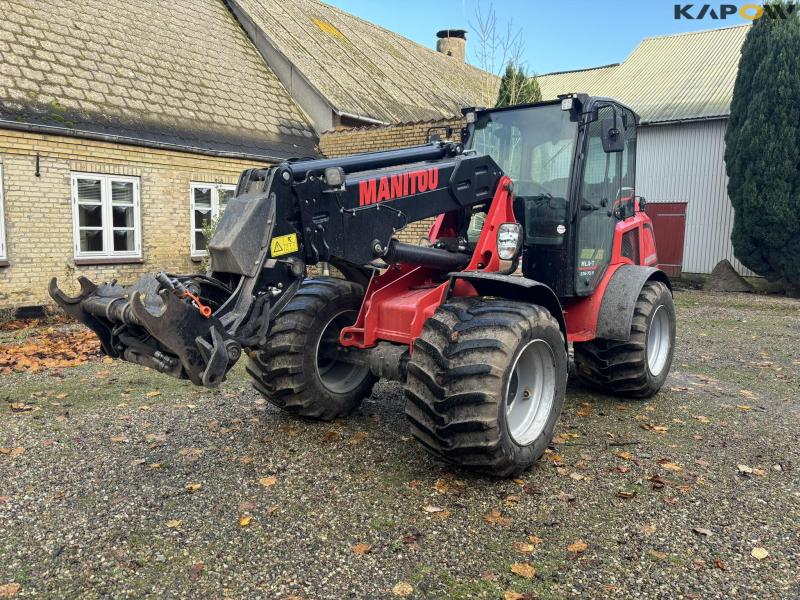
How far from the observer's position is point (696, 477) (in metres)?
4.54

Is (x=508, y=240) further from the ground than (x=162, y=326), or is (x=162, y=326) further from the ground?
(x=508, y=240)

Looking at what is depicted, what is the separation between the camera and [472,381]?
4.02 meters

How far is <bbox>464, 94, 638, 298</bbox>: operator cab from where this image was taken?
5555mm

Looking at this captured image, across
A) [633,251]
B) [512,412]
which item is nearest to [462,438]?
[512,412]

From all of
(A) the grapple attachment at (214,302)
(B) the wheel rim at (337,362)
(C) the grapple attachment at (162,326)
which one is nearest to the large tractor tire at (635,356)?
(B) the wheel rim at (337,362)

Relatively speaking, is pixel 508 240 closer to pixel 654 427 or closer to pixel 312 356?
pixel 312 356

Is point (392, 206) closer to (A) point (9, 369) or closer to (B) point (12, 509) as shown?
(B) point (12, 509)

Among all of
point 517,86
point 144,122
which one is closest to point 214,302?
point 144,122

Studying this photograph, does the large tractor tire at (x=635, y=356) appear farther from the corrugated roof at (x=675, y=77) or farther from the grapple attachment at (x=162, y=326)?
the corrugated roof at (x=675, y=77)

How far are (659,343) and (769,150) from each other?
35.8 feet

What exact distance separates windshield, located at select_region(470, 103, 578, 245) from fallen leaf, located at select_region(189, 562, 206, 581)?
3.67 m

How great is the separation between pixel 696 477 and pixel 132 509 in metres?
3.69

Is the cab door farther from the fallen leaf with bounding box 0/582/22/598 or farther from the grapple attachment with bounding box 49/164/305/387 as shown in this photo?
the fallen leaf with bounding box 0/582/22/598

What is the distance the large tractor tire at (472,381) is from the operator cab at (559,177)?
1.26 metres
